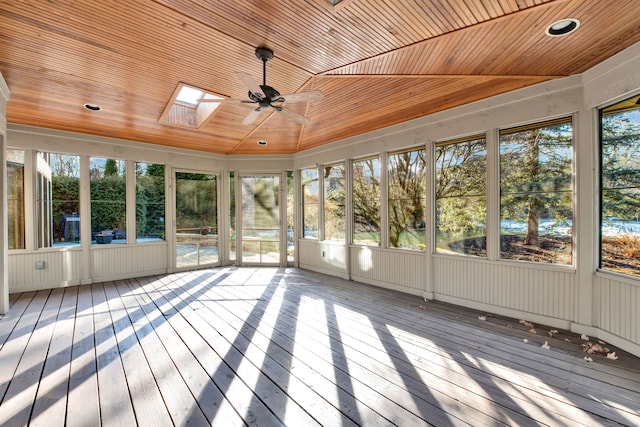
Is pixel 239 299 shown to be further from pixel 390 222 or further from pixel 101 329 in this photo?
pixel 390 222

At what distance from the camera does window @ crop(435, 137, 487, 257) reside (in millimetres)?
3957

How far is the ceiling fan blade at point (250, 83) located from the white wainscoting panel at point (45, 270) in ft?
15.9

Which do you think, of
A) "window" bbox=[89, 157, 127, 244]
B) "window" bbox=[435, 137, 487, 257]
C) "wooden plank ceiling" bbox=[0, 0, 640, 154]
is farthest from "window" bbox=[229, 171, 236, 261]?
"window" bbox=[435, 137, 487, 257]

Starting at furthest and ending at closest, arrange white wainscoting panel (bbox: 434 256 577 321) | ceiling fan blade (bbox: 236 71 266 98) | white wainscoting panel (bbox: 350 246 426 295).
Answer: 1. white wainscoting panel (bbox: 350 246 426 295)
2. white wainscoting panel (bbox: 434 256 577 321)
3. ceiling fan blade (bbox: 236 71 266 98)

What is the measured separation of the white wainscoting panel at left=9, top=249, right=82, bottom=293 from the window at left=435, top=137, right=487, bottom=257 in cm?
633

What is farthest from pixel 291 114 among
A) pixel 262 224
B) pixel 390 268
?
pixel 262 224

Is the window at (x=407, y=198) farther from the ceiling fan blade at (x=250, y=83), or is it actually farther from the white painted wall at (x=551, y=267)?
the ceiling fan blade at (x=250, y=83)

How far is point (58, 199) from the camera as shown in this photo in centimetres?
507

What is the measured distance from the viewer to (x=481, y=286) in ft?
12.8

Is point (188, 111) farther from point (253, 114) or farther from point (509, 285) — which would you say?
point (509, 285)

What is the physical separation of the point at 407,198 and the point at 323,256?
7.66ft

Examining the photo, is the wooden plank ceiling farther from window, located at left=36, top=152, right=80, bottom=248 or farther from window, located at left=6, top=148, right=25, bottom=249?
window, located at left=36, top=152, right=80, bottom=248

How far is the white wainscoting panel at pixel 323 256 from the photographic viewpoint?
19.2 ft

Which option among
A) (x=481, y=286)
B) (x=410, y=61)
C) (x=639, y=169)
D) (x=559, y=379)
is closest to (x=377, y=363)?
(x=559, y=379)
